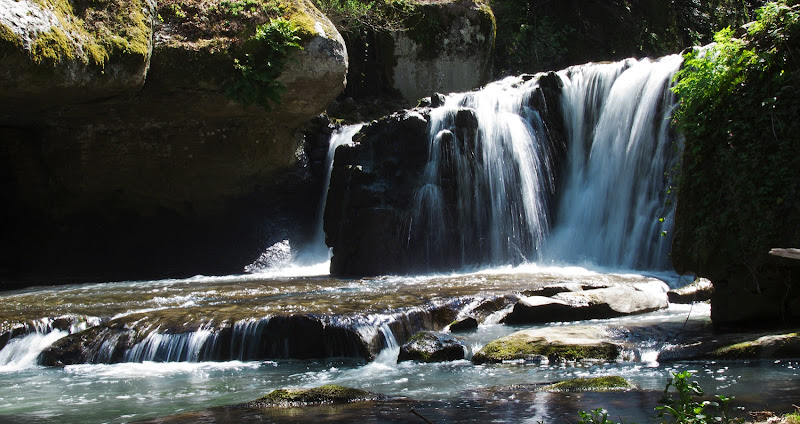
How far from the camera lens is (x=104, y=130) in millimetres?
15734

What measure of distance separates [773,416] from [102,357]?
268 inches

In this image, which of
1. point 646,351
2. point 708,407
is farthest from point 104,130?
point 708,407

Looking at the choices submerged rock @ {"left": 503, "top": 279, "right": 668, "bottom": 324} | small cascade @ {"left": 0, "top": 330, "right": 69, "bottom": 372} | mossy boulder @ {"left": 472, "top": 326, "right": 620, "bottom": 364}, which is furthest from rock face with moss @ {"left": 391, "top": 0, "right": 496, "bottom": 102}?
mossy boulder @ {"left": 472, "top": 326, "right": 620, "bottom": 364}

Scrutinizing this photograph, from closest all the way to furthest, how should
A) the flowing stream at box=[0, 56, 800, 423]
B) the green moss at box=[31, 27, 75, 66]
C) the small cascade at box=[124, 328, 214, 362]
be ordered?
the flowing stream at box=[0, 56, 800, 423]
the small cascade at box=[124, 328, 214, 362]
the green moss at box=[31, 27, 75, 66]

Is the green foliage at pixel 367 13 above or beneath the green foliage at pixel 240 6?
above

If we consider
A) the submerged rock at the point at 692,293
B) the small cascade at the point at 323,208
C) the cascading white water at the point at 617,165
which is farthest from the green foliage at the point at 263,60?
the submerged rock at the point at 692,293

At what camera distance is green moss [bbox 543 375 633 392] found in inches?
205

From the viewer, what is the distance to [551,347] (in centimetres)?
696

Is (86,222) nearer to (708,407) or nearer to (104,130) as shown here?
(104,130)

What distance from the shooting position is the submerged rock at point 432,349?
7.34m

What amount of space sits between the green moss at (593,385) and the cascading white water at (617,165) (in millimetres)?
7741

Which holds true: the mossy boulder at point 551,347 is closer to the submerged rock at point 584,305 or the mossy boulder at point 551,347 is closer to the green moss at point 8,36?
the submerged rock at point 584,305

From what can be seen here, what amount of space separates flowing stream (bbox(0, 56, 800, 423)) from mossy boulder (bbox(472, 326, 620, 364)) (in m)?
0.18

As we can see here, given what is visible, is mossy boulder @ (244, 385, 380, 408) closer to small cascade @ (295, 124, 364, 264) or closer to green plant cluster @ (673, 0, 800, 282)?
green plant cluster @ (673, 0, 800, 282)
